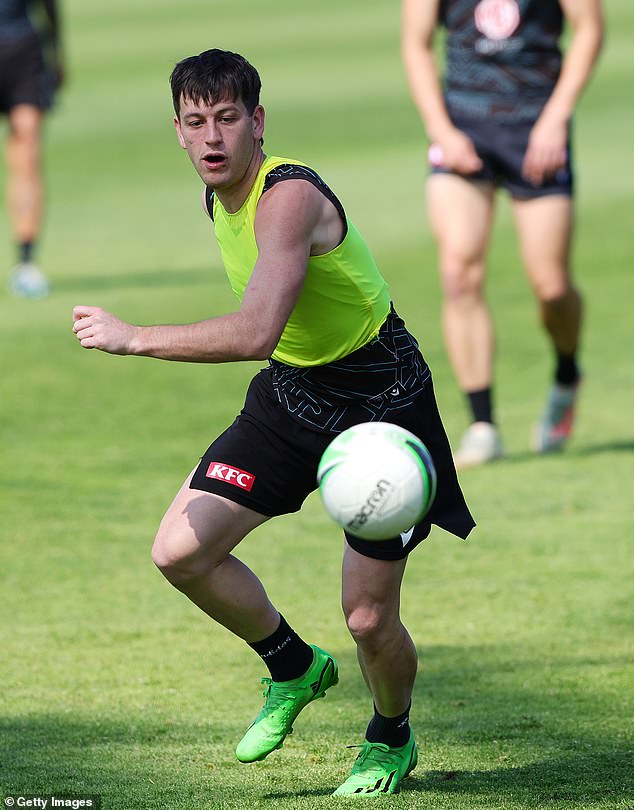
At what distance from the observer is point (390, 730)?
457 centimetres

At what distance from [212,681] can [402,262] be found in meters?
9.90

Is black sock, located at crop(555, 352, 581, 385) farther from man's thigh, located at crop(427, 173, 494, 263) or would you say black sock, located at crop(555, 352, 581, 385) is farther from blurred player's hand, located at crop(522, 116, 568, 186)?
blurred player's hand, located at crop(522, 116, 568, 186)

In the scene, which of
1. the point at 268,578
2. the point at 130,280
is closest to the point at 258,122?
the point at 268,578

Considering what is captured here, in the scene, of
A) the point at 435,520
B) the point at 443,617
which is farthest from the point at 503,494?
the point at 435,520

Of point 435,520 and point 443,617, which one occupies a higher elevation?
point 435,520

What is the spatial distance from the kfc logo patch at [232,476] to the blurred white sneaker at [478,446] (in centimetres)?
417

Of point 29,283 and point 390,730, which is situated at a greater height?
point 390,730

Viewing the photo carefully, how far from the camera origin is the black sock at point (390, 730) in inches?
179

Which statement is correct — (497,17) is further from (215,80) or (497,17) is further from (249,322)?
(249,322)

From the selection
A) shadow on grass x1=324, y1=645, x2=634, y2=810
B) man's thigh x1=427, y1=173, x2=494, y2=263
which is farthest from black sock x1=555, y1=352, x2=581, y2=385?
shadow on grass x1=324, y1=645, x2=634, y2=810

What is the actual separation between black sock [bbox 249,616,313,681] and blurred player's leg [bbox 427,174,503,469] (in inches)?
156

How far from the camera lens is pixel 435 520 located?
4613mm

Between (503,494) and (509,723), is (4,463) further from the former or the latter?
(509,723)

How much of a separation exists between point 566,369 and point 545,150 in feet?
4.64
